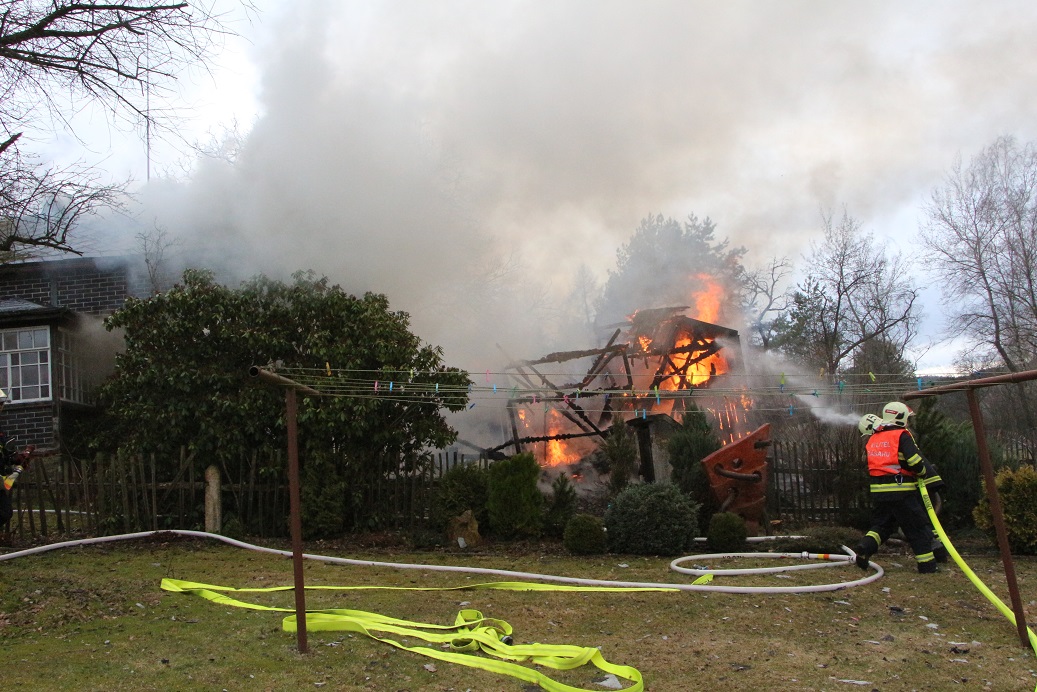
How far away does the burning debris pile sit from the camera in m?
16.5

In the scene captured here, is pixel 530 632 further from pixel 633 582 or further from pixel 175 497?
pixel 175 497

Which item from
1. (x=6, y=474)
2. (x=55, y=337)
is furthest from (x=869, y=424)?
(x=55, y=337)

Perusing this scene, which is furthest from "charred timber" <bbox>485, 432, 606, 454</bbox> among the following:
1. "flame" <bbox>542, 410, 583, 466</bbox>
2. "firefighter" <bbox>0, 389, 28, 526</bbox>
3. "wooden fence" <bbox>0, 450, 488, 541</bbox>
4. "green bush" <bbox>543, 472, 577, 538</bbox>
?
"firefighter" <bbox>0, 389, 28, 526</bbox>

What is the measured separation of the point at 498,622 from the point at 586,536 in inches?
160

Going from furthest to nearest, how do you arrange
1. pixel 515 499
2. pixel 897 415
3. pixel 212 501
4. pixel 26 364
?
pixel 26 364 → pixel 212 501 → pixel 515 499 → pixel 897 415

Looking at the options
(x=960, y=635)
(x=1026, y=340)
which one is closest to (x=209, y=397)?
(x=960, y=635)

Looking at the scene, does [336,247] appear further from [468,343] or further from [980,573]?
[980,573]

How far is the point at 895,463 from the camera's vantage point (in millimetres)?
9047

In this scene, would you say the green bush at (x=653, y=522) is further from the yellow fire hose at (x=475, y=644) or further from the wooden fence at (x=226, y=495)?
the yellow fire hose at (x=475, y=644)

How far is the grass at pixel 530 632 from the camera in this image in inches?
207

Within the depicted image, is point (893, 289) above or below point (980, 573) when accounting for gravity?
above

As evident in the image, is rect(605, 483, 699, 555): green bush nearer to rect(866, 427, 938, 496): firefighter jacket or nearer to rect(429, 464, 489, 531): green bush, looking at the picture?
rect(429, 464, 489, 531): green bush

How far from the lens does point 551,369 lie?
60.4ft

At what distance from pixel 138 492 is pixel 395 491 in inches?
145
